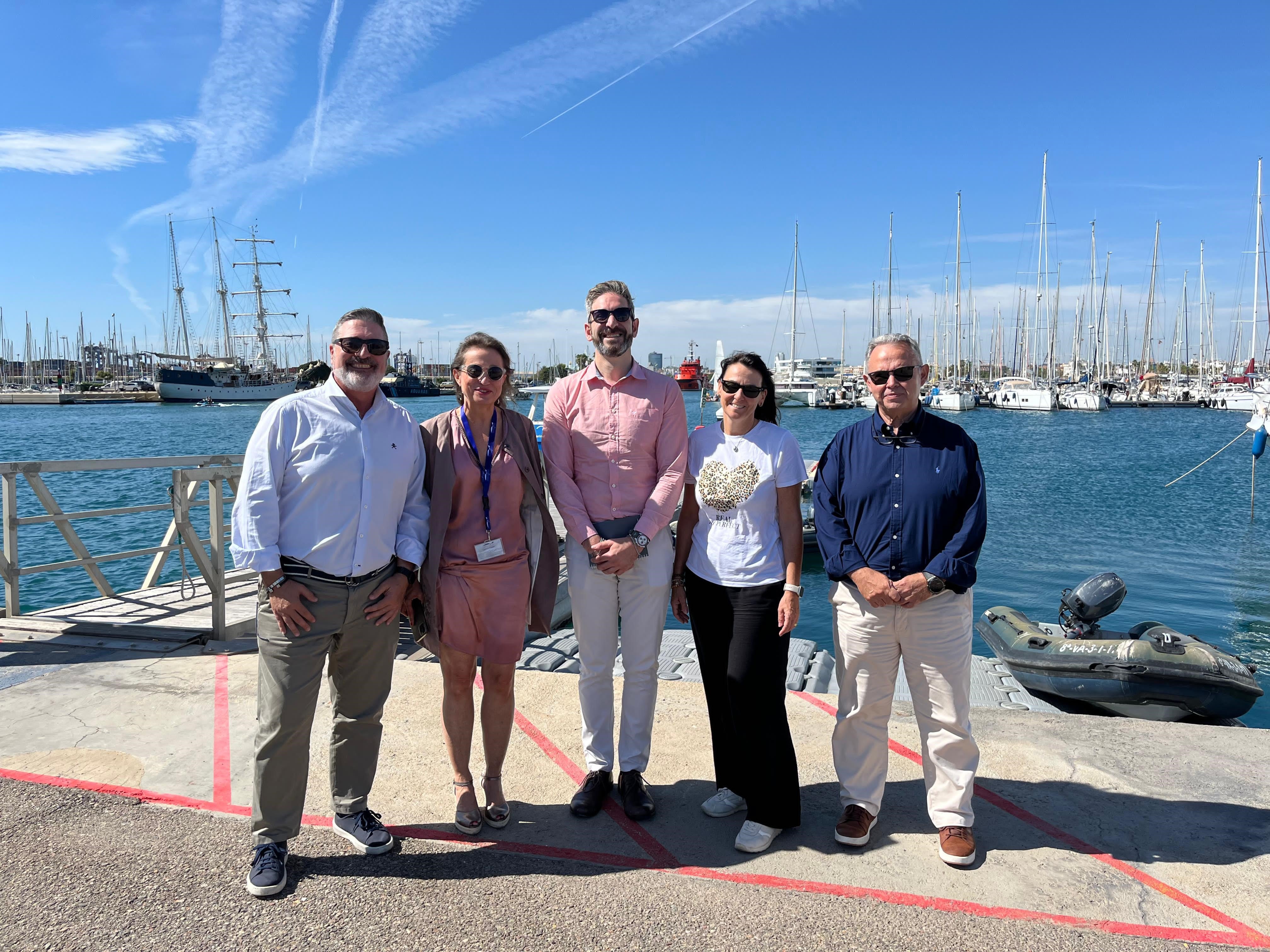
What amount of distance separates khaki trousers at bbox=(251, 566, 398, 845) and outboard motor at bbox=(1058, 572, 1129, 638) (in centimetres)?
673

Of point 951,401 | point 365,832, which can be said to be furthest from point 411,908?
point 951,401

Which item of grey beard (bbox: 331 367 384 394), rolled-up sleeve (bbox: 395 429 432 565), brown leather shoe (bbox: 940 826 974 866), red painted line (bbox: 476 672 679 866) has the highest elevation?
grey beard (bbox: 331 367 384 394)

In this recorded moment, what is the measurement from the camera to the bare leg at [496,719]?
3432 millimetres

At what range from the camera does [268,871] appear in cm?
290

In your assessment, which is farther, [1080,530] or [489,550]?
[1080,530]

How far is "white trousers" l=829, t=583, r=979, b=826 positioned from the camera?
3188 mm

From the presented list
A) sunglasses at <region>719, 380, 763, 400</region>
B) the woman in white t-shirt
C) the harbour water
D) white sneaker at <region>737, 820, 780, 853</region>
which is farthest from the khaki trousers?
the harbour water

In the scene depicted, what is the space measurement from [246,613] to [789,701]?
15.3 ft

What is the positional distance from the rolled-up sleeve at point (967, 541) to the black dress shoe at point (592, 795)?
5.74 ft

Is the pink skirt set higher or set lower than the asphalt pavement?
higher

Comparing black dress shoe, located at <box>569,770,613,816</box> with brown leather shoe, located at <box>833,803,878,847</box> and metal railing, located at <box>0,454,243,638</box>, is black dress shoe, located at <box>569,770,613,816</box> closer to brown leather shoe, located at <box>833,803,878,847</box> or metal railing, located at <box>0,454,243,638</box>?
brown leather shoe, located at <box>833,803,878,847</box>

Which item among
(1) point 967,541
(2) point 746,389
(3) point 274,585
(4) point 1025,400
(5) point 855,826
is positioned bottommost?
(4) point 1025,400

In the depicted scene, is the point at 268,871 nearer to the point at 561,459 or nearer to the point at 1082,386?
the point at 561,459

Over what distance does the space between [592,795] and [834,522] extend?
1.63 metres
